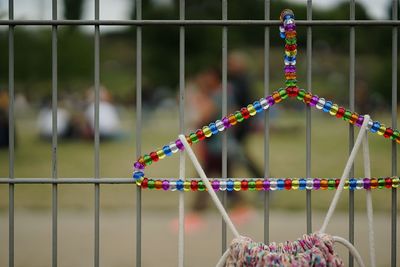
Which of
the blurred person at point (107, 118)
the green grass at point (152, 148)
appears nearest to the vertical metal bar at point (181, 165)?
the green grass at point (152, 148)

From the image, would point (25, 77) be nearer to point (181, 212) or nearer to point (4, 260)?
point (4, 260)

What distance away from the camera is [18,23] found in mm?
1942

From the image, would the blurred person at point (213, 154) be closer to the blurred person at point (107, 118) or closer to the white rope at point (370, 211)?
the white rope at point (370, 211)

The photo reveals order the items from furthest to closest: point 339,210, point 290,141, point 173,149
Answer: point 290,141
point 339,210
point 173,149

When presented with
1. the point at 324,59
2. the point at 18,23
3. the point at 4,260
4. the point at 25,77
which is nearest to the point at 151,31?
the point at 25,77

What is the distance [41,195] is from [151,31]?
3.30m

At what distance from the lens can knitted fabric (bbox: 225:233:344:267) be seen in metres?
1.70

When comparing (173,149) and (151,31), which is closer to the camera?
(173,149)

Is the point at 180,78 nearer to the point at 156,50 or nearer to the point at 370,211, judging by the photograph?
the point at 370,211

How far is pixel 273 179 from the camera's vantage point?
188cm

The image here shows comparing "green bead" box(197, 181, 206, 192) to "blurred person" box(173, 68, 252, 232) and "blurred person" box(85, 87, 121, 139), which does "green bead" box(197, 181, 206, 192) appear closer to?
"blurred person" box(173, 68, 252, 232)

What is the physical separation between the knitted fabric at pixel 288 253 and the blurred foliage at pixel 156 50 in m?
6.52

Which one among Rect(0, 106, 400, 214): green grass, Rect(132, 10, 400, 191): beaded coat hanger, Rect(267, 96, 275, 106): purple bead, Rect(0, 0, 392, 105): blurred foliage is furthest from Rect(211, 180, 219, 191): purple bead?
Rect(0, 106, 400, 214): green grass

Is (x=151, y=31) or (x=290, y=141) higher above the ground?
(x=151, y=31)
